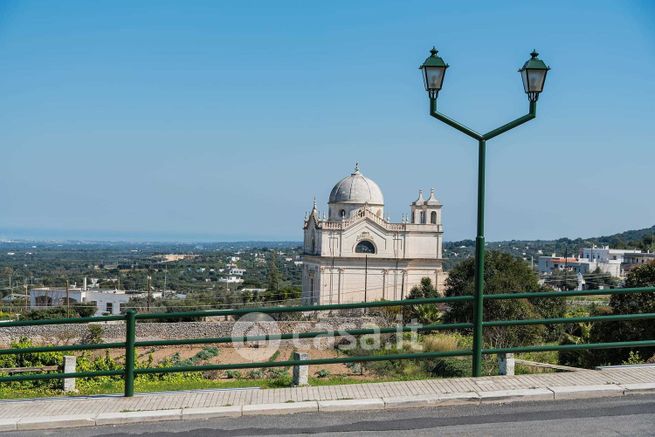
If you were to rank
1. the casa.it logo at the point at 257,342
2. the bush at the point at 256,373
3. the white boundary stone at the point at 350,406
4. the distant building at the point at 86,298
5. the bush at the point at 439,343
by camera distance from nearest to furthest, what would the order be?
the white boundary stone at the point at 350,406 → the bush at the point at 256,373 → the bush at the point at 439,343 → the casa.it logo at the point at 257,342 → the distant building at the point at 86,298

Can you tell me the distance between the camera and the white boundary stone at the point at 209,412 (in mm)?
7289

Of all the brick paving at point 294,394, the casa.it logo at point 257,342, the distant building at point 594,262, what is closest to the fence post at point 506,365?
the brick paving at point 294,394

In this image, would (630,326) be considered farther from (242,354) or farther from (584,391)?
(242,354)

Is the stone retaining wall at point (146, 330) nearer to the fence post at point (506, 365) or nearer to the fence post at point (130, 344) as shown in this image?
the fence post at point (506, 365)

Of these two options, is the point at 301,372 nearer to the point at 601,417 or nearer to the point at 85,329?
the point at 601,417

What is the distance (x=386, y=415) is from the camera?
729 centimetres

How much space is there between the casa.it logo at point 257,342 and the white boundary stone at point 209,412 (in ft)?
52.1

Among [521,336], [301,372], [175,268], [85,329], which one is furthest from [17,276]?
[301,372]

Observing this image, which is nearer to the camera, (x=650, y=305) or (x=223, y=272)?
(x=650, y=305)

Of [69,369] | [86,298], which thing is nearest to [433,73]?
[69,369]

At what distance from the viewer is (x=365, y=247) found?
65812mm

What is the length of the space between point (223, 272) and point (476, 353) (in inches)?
5067

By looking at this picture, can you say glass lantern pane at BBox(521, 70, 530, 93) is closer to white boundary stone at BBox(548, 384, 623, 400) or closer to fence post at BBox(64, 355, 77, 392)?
white boundary stone at BBox(548, 384, 623, 400)

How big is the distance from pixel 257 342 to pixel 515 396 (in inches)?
791
